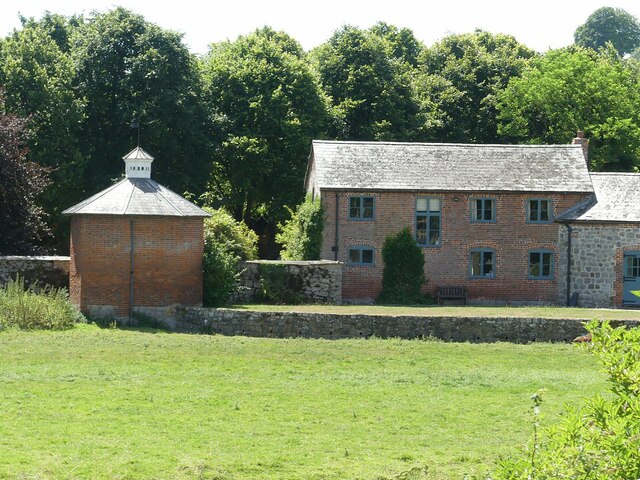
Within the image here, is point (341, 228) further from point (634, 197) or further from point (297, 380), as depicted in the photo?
point (297, 380)

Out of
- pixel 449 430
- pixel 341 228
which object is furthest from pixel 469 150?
pixel 449 430

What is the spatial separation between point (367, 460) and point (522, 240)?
86.8 feet

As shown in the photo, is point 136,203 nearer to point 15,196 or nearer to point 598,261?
point 15,196

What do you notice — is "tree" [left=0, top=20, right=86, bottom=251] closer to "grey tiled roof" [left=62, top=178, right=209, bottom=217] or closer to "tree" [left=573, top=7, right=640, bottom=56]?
"grey tiled roof" [left=62, top=178, right=209, bottom=217]

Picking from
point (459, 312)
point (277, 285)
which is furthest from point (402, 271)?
point (459, 312)

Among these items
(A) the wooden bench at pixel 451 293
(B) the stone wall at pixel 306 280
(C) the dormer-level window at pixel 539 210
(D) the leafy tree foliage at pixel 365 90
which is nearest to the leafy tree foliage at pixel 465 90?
(D) the leafy tree foliage at pixel 365 90

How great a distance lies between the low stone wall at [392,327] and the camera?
30.4 meters

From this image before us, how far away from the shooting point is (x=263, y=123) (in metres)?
52.1

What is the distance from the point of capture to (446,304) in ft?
130

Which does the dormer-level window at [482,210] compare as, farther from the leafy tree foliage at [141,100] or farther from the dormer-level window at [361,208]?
the leafy tree foliage at [141,100]

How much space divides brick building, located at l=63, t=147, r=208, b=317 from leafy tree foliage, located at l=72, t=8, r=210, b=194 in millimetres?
15618

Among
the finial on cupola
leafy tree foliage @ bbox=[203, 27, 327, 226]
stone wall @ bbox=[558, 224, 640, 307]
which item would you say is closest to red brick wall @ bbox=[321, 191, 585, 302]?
stone wall @ bbox=[558, 224, 640, 307]

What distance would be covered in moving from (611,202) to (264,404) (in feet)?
78.8

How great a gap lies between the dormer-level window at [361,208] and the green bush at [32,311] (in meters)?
12.9
